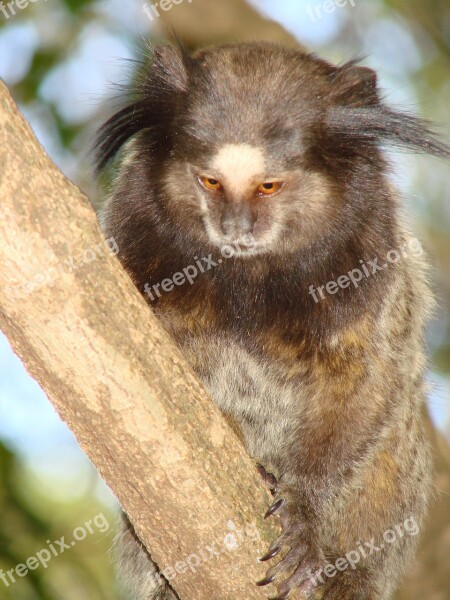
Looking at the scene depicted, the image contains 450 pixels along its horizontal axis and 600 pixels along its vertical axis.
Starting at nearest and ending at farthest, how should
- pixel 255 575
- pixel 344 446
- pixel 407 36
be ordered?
1. pixel 255 575
2. pixel 344 446
3. pixel 407 36

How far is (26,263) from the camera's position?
2086 millimetres

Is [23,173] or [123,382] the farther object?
[123,382]

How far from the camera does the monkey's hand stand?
8.83ft

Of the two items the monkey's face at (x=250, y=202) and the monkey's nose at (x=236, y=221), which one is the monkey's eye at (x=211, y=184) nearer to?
the monkey's face at (x=250, y=202)

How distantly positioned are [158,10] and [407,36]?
85.2 inches

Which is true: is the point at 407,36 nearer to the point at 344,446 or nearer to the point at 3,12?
the point at 3,12

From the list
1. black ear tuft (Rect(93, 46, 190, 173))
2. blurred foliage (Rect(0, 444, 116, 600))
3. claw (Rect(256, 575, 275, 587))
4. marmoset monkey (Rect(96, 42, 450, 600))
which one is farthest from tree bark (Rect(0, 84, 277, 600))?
blurred foliage (Rect(0, 444, 116, 600))

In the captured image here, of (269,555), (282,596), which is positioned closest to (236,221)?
(269,555)

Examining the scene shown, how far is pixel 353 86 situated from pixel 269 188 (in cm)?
55

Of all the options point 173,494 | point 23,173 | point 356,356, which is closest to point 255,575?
point 173,494

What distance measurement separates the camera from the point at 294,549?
2.82 metres

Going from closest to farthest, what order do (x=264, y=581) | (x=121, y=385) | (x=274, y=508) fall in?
(x=121, y=385), (x=264, y=581), (x=274, y=508)

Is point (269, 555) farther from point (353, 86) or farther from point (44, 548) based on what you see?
point (353, 86)

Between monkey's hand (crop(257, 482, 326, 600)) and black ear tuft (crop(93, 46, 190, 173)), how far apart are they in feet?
4.32
